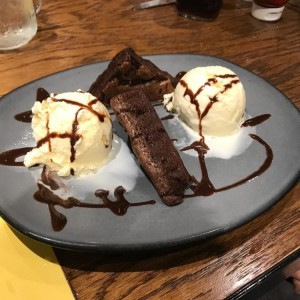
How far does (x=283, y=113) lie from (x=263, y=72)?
52 centimetres

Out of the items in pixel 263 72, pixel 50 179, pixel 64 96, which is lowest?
pixel 263 72

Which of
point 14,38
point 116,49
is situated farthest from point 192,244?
point 14,38

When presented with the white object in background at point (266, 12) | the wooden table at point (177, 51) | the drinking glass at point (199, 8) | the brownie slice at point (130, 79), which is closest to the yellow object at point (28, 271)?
Answer: the wooden table at point (177, 51)

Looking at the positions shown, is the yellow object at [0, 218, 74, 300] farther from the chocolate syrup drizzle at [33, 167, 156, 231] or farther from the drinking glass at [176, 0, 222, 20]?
the drinking glass at [176, 0, 222, 20]

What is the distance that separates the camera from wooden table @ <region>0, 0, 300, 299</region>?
103 cm

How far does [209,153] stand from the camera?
1320 millimetres

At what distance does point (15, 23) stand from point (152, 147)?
1158 mm

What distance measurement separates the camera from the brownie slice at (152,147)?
1146mm

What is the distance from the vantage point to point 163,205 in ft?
3.69

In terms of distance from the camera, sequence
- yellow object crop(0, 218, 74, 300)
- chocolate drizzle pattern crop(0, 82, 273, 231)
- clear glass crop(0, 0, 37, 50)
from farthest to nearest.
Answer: clear glass crop(0, 0, 37, 50)
chocolate drizzle pattern crop(0, 82, 273, 231)
yellow object crop(0, 218, 74, 300)

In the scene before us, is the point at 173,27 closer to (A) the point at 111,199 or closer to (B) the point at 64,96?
(B) the point at 64,96

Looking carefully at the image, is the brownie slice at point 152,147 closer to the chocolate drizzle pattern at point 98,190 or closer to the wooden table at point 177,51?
the chocolate drizzle pattern at point 98,190

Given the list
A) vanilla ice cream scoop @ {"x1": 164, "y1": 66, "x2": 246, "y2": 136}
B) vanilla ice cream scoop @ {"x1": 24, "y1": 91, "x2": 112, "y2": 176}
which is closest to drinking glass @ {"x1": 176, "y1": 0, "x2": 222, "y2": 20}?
vanilla ice cream scoop @ {"x1": 164, "y1": 66, "x2": 246, "y2": 136}

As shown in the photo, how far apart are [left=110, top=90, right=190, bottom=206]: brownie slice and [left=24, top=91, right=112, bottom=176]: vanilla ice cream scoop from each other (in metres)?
0.09
